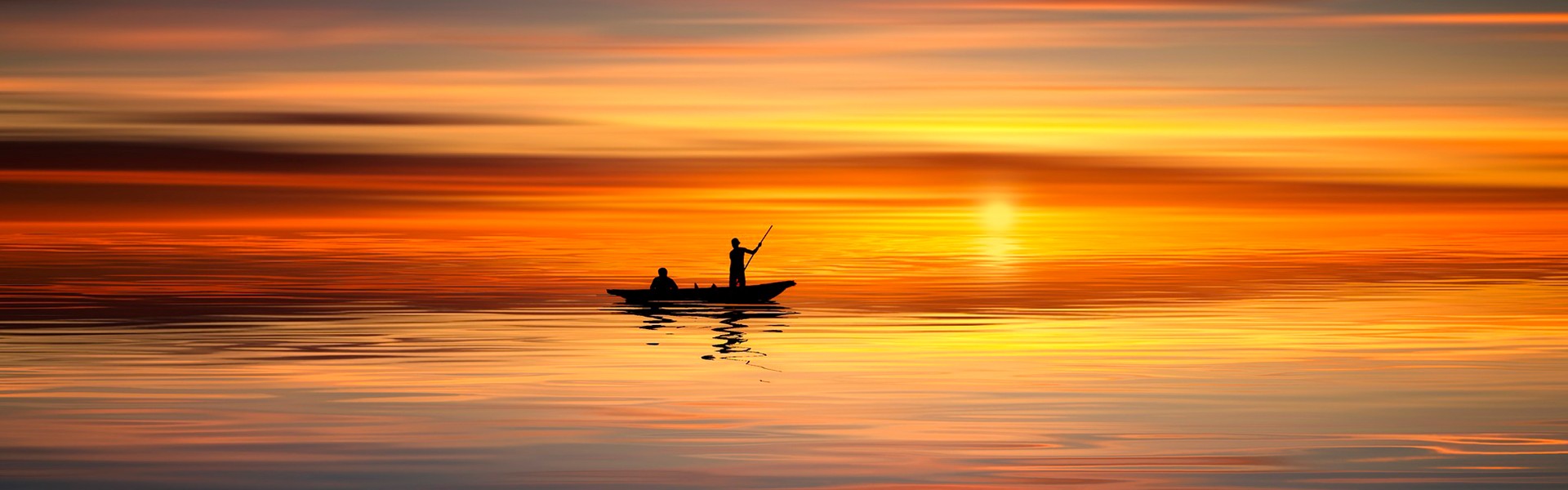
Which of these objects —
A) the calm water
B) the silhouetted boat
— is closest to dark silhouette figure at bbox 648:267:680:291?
the silhouetted boat

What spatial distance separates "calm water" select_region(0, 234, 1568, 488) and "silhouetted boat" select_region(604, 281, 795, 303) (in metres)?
0.42

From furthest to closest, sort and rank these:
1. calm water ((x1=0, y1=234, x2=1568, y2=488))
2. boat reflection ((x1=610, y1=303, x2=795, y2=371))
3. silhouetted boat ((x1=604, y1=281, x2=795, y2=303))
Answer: silhouetted boat ((x1=604, y1=281, x2=795, y2=303)), boat reflection ((x1=610, y1=303, x2=795, y2=371)), calm water ((x1=0, y1=234, x2=1568, y2=488))

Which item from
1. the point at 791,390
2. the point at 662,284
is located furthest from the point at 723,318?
the point at 791,390

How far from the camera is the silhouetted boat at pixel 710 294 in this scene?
45.3 meters

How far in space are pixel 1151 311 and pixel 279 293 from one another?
2631 cm

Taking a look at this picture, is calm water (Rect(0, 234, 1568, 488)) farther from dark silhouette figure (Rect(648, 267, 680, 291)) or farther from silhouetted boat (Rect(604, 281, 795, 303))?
dark silhouette figure (Rect(648, 267, 680, 291))

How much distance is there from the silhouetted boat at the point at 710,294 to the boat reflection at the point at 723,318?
0.80ft

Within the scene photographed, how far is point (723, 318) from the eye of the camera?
42062 millimetres

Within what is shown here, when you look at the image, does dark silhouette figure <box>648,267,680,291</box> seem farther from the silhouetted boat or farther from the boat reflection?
the boat reflection

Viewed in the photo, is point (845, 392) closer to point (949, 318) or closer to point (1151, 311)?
point (949, 318)

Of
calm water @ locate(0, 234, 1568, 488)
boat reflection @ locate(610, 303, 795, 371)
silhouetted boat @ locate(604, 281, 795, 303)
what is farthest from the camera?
silhouetted boat @ locate(604, 281, 795, 303)

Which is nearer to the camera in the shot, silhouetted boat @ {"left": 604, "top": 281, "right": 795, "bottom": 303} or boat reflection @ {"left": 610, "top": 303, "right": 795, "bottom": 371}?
boat reflection @ {"left": 610, "top": 303, "right": 795, "bottom": 371}

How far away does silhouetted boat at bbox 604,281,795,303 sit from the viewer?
4531 centimetres

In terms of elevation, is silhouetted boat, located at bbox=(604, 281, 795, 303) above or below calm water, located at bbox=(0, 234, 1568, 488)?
above
